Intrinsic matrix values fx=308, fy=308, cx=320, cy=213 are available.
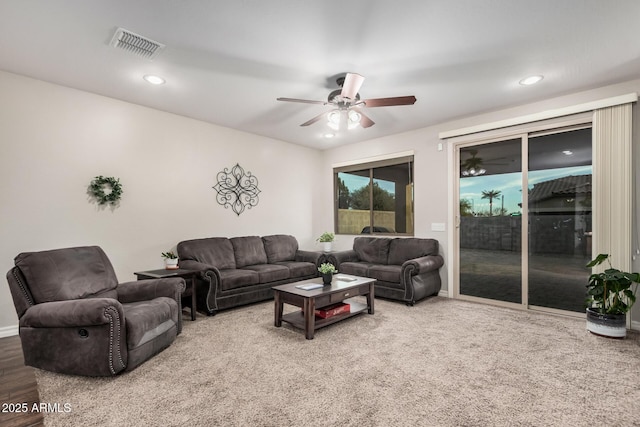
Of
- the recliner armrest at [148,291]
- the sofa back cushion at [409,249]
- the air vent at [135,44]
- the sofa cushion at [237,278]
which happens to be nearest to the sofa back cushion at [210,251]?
the sofa cushion at [237,278]

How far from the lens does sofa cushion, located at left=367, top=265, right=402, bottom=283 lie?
14.4 ft

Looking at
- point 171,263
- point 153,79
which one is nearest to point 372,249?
point 171,263

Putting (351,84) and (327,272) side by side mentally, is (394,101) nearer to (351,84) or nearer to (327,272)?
(351,84)

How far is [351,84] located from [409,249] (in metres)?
3.03

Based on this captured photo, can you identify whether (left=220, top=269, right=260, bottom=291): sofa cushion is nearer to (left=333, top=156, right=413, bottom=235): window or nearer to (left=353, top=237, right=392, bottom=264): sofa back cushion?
(left=353, top=237, right=392, bottom=264): sofa back cushion

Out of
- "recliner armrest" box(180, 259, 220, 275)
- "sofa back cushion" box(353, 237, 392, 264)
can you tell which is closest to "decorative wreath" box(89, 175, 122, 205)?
"recliner armrest" box(180, 259, 220, 275)

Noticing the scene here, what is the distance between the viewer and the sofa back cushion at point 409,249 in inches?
192

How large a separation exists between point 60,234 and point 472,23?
4.65 m

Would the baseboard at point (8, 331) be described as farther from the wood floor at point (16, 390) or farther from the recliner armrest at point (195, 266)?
the recliner armrest at point (195, 266)

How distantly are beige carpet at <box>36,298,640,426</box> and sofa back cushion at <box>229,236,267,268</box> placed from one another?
1.54m

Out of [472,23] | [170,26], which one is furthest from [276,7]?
[472,23]

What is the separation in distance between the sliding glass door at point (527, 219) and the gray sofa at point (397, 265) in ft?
1.75

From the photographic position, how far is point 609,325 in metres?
3.12

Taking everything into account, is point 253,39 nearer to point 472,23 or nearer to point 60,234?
point 472,23
